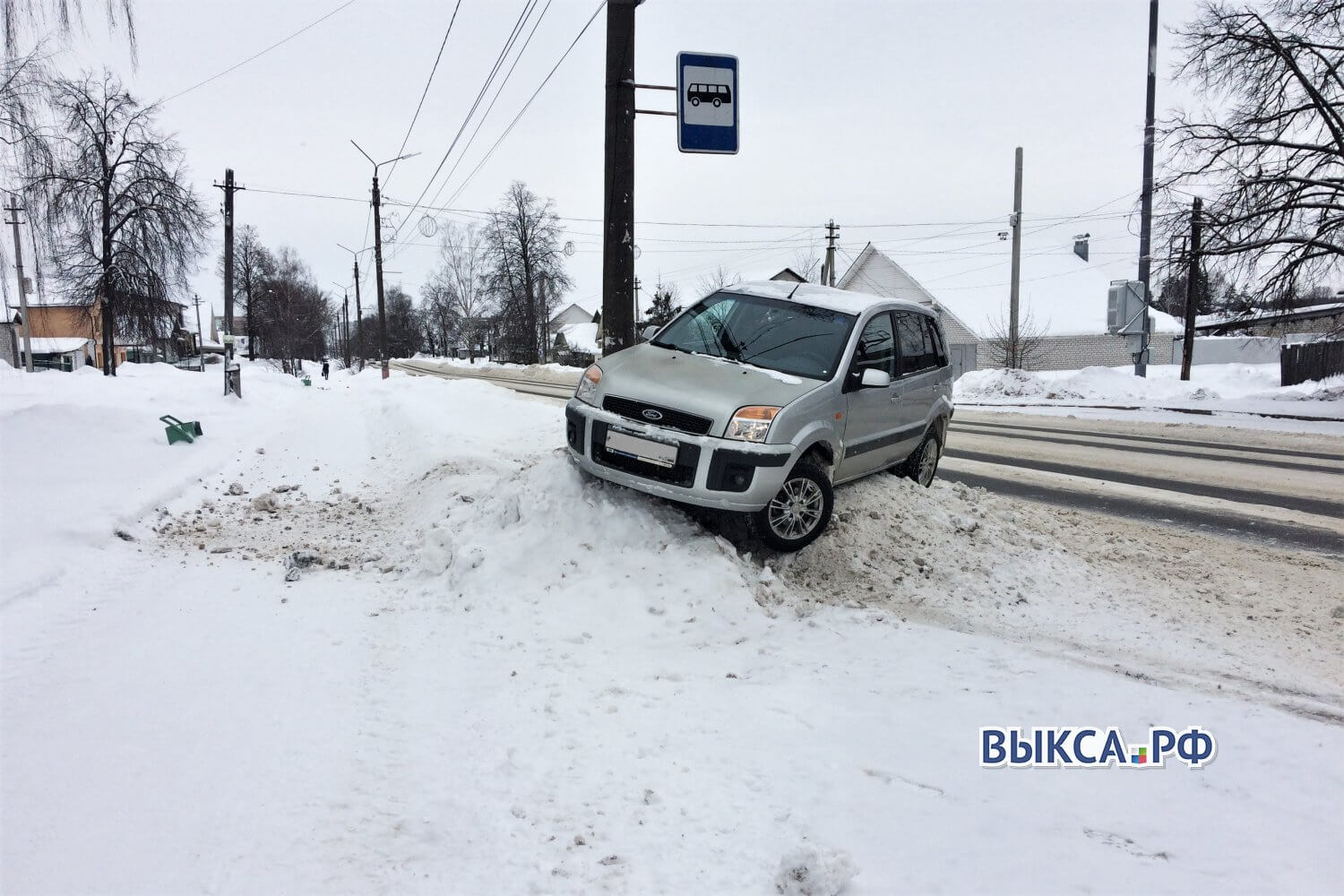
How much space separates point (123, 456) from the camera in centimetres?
834

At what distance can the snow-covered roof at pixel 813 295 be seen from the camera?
6031 mm

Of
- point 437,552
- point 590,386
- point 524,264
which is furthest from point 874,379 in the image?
point 524,264

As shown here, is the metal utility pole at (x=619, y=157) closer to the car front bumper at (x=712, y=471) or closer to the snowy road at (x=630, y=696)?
the snowy road at (x=630, y=696)

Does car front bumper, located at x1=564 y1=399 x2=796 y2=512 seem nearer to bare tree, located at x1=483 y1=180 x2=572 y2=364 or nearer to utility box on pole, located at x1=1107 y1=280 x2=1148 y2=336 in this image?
utility box on pole, located at x1=1107 y1=280 x2=1148 y2=336

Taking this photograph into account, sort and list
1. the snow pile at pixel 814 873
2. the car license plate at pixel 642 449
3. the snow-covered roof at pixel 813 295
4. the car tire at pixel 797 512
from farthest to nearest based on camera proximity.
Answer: the snow-covered roof at pixel 813 295 → the car tire at pixel 797 512 → the car license plate at pixel 642 449 → the snow pile at pixel 814 873

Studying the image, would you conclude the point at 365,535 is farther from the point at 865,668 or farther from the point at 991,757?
the point at 991,757

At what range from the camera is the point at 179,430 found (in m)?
10.2

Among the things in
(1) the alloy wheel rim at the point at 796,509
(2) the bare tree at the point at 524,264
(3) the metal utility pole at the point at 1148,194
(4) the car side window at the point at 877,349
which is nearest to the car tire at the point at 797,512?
(1) the alloy wheel rim at the point at 796,509

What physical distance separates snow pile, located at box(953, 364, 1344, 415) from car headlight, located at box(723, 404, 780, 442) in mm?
18077

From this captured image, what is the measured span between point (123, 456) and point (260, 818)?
24.5ft

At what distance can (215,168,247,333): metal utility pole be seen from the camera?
23.3 m

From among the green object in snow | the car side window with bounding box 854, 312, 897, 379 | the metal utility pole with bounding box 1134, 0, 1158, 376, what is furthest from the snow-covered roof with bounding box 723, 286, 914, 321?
the metal utility pole with bounding box 1134, 0, 1158, 376

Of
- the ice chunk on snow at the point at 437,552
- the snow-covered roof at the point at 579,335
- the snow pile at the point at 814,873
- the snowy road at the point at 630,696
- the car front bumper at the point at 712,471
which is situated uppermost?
the snow-covered roof at the point at 579,335

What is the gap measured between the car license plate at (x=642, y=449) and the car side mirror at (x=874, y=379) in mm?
1602
